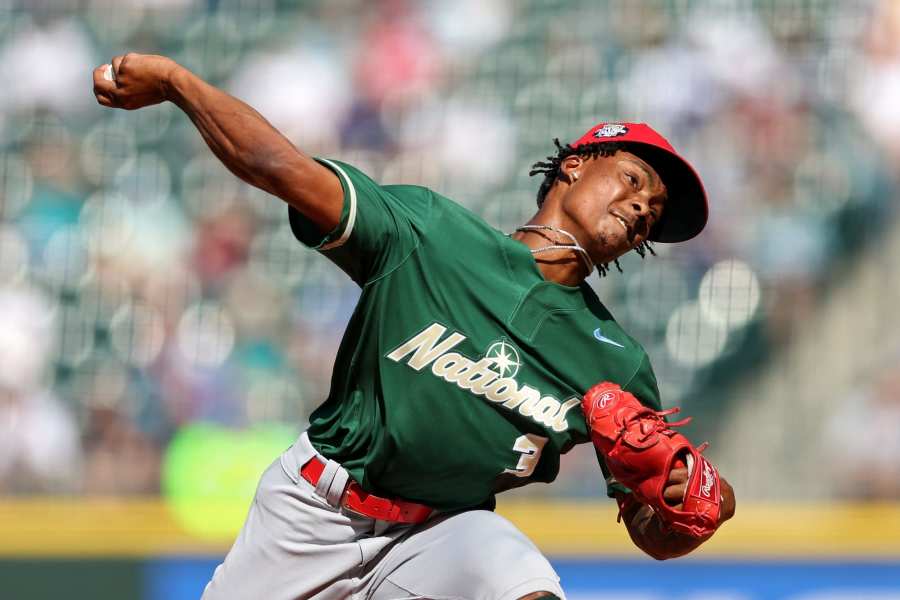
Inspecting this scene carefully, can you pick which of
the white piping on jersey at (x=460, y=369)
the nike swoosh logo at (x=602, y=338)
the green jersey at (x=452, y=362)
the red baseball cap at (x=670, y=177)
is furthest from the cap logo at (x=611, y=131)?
the white piping on jersey at (x=460, y=369)

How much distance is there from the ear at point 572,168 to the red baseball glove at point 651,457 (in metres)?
0.70

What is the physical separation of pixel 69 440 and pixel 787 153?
4105 millimetres

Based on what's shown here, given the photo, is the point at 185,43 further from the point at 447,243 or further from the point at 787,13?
the point at 447,243

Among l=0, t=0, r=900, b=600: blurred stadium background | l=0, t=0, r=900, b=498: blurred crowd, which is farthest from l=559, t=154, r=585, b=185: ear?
Result: l=0, t=0, r=900, b=498: blurred crowd

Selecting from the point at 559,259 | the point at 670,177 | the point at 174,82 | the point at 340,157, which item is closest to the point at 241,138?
the point at 174,82

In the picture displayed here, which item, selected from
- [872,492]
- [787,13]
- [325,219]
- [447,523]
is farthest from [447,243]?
[787,13]

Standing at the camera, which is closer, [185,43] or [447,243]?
[447,243]

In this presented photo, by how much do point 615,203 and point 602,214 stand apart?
0.05m

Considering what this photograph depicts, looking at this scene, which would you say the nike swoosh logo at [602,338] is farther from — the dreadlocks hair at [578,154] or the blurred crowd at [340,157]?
the blurred crowd at [340,157]

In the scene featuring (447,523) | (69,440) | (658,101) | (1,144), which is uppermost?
(658,101)

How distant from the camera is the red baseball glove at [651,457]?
9.53 feet

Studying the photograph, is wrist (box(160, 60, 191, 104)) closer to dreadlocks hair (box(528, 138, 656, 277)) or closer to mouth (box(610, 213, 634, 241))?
dreadlocks hair (box(528, 138, 656, 277))

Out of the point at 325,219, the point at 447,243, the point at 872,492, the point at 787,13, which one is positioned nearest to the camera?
the point at 325,219

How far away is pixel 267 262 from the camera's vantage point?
23.1ft
